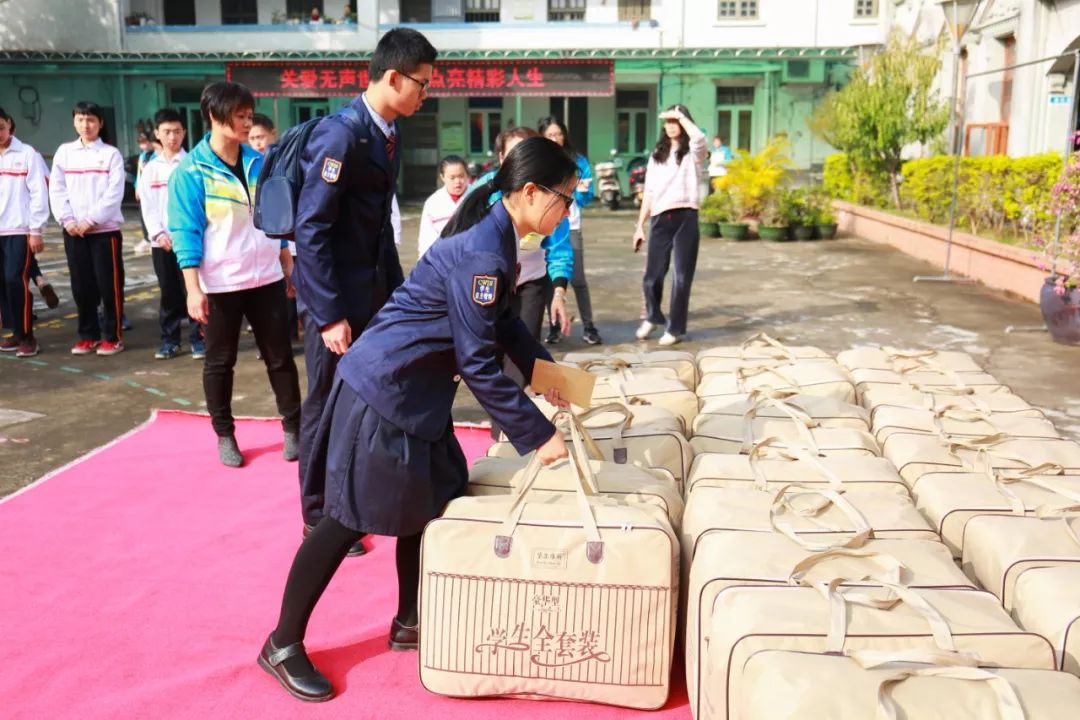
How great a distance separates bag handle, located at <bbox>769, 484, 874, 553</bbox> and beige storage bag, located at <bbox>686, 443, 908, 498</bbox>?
0.54 ft

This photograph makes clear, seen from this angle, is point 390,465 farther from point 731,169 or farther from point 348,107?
point 731,169

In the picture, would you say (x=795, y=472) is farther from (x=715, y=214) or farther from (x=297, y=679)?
(x=715, y=214)

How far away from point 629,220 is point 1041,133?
27.8 ft

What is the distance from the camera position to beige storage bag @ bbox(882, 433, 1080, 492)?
3.19 meters

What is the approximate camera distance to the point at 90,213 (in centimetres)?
757

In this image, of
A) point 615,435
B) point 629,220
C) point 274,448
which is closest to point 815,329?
point 274,448

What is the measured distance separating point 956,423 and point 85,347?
652 cm

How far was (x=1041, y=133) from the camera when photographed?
14.4 m

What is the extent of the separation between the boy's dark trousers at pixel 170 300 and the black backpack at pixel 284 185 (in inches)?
176

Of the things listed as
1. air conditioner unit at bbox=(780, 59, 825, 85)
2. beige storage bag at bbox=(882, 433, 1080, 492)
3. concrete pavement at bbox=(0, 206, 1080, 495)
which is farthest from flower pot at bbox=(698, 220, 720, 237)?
beige storage bag at bbox=(882, 433, 1080, 492)

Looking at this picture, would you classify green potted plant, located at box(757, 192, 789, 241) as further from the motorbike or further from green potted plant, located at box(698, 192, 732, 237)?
the motorbike

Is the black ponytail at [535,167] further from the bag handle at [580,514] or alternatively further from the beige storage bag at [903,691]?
the beige storage bag at [903,691]

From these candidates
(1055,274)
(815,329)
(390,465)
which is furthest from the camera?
(815,329)

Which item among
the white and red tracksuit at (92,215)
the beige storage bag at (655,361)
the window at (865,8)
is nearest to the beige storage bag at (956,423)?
the beige storage bag at (655,361)
